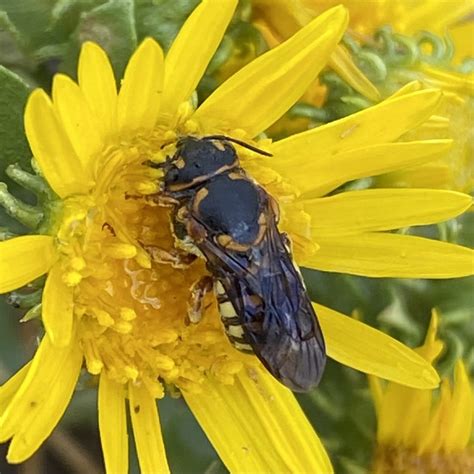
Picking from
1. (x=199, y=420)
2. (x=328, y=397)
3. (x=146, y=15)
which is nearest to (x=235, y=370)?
(x=199, y=420)

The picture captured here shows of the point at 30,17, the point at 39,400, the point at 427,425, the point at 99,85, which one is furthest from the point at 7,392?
the point at 427,425

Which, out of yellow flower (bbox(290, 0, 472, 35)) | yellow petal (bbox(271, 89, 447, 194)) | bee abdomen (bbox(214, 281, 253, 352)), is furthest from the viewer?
yellow flower (bbox(290, 0, 472, 35))

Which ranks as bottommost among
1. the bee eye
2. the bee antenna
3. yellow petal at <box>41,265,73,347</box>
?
yellow petal at <box>41,265,73,347</box>

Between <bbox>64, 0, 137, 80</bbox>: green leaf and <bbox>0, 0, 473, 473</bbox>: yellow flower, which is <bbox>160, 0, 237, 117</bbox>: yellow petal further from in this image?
<bbox>64, 0, 137, 80</bbox>: green leaf

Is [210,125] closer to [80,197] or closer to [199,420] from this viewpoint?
[80,197]

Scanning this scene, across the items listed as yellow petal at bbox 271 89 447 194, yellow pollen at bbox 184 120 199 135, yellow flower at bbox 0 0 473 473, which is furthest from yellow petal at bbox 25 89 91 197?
yellow petal at bbox 271 89 447 194

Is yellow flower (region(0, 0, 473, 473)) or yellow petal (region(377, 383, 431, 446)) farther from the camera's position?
yellow petal (region(377, 383, 431, 446))

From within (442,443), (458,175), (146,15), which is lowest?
(442,443)
